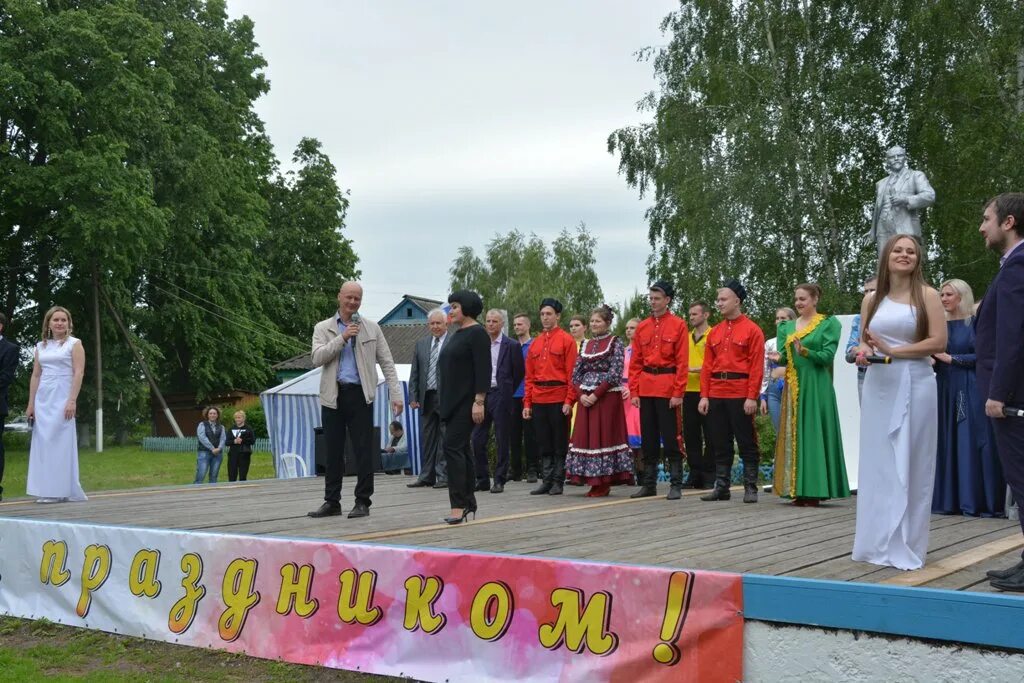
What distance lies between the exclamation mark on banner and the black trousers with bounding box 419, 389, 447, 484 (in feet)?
22.6

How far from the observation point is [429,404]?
11.8 m

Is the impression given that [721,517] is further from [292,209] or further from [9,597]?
[292,209]

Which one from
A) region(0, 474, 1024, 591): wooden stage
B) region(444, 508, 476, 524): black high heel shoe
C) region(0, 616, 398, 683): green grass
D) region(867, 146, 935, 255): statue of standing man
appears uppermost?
region(867, 146, 935, 255): statue of standing man

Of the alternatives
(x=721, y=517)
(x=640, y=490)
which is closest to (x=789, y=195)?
(x=640, y=490)

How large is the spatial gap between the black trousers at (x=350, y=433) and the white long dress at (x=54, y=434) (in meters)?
2.84

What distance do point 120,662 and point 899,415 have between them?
4.53 meters

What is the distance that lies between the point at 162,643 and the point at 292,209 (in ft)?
143

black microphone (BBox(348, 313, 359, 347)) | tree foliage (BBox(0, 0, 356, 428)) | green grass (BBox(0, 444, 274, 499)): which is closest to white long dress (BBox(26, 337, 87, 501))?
black microphone (BBox(348, 313, 359, 347))

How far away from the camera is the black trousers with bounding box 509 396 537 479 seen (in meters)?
11.9

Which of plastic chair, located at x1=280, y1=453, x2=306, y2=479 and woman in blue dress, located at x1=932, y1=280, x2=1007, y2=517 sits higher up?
woman in blue dress, located at x1=932, y1=280, x2=1007, y2=517

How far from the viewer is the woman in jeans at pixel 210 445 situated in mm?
17438

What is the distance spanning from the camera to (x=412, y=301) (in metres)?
80.5

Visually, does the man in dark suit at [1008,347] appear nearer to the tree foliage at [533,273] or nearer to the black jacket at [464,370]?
the black jacket at [464,370]

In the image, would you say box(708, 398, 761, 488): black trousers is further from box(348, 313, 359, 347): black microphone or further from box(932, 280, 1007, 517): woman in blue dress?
box(348, 313, 359, 347): black microphone
